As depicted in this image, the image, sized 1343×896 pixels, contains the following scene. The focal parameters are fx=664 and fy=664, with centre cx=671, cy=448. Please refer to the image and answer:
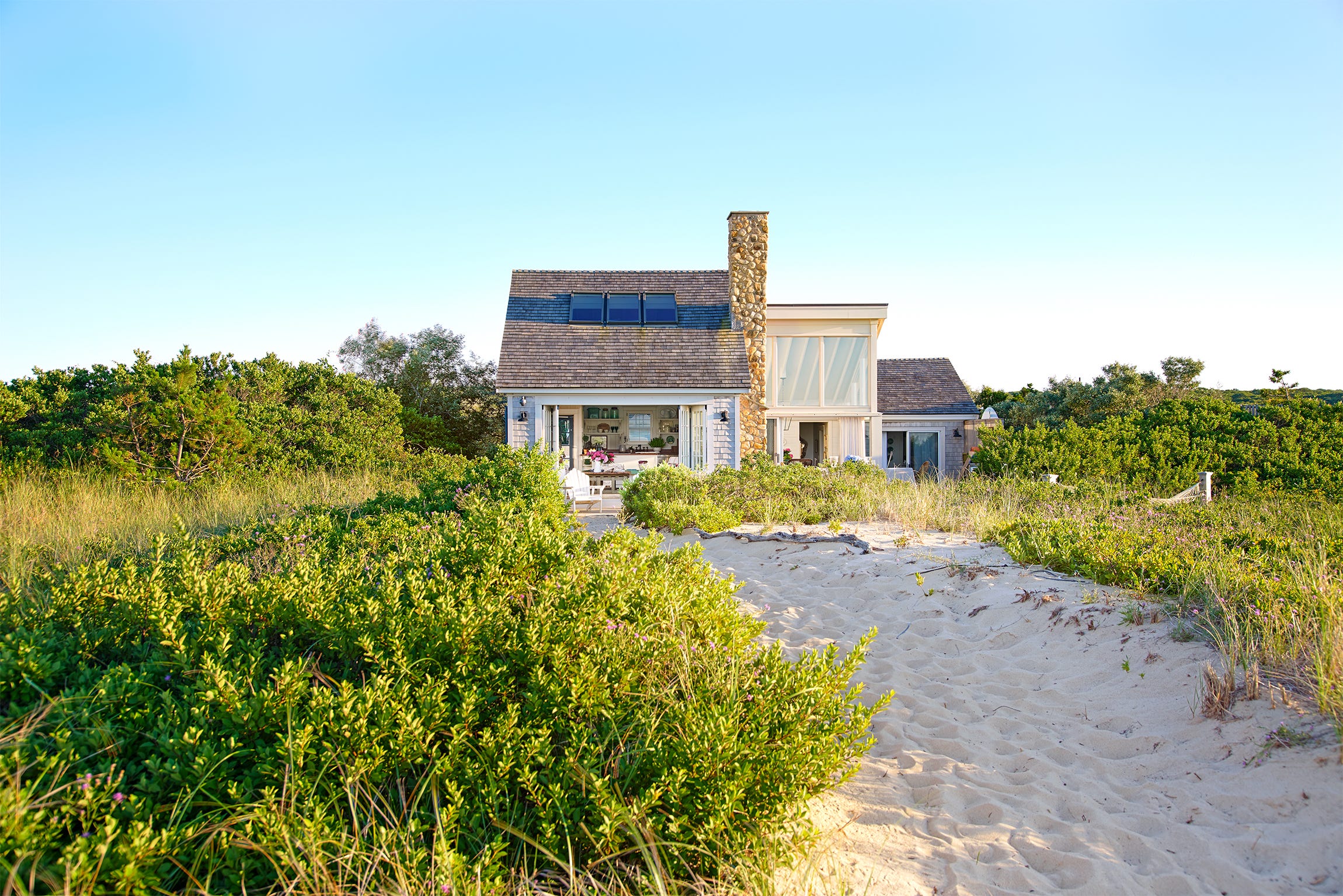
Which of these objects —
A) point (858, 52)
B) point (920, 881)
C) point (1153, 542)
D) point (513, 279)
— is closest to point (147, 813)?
point (920, 881)

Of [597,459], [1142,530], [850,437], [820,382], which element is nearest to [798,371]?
[820,382]

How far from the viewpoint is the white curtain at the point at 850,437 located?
1977 centimetres

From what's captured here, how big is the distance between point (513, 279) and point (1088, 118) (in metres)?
13.6

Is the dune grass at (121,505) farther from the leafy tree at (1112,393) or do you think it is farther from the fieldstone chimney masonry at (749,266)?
the leafy tree at (1112,393)

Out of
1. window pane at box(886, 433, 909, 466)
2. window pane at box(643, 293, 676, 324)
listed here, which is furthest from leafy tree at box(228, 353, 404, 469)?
window pane at box(886, 433, 909, 466)

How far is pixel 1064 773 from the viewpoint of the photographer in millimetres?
3098

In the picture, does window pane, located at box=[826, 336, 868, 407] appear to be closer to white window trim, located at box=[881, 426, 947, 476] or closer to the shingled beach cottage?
the shingled beach cottage

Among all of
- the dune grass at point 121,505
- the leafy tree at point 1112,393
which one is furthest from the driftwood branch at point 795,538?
the leafy tree at point 1112,393

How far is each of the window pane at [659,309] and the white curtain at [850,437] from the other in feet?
19.7

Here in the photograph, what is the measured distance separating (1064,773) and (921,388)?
2195 centimetres

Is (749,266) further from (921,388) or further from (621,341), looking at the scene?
(921,388)

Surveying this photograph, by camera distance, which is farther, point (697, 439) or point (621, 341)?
point (621, 341)

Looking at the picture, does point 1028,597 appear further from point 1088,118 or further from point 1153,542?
point 1088,118

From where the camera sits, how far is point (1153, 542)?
609cm
